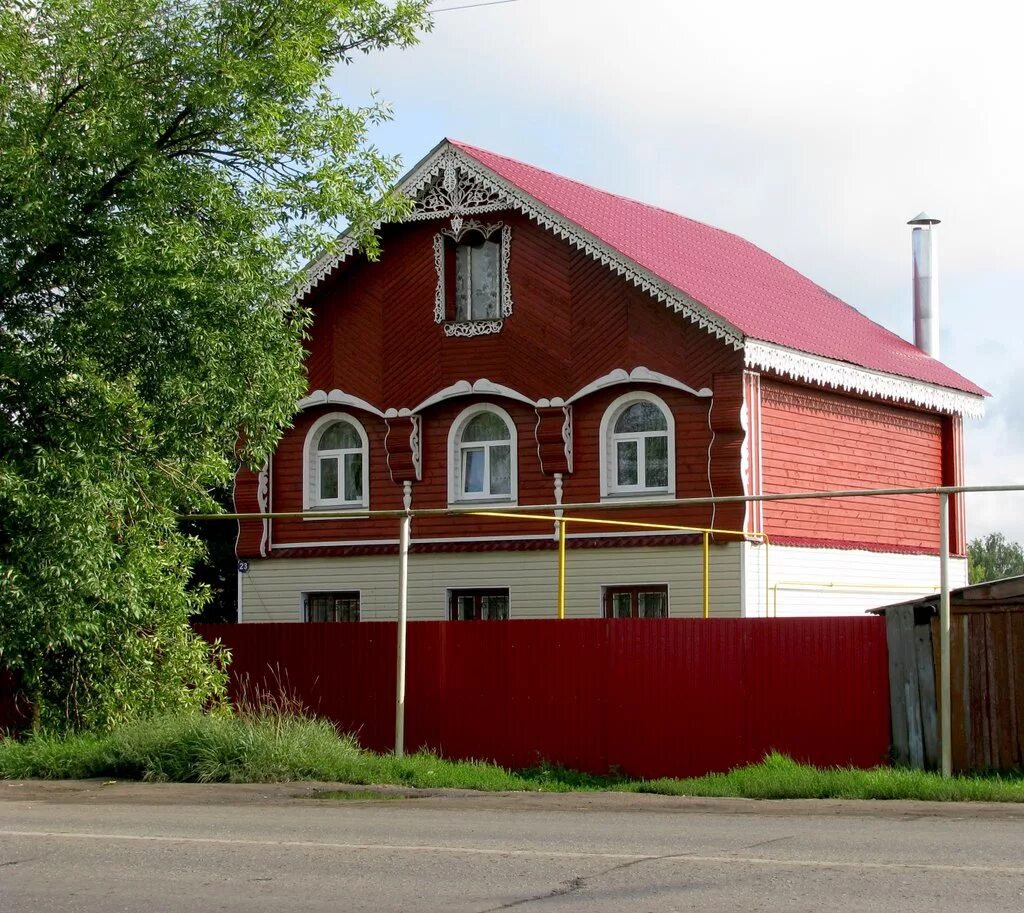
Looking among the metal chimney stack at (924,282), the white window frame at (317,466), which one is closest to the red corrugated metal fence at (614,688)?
the white window frame at (317,466)

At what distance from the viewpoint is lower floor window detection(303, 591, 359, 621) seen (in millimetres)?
26531

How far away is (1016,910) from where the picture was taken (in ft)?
25.2

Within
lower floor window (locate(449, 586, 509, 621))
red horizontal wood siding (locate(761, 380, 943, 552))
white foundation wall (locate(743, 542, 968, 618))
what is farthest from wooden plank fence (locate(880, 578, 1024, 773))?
lower floor window (locate(449, 586, 509, 621))

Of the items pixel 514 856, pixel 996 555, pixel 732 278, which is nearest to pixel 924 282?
pixel 732 278

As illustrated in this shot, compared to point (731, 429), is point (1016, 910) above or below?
below

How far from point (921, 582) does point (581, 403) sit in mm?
6935

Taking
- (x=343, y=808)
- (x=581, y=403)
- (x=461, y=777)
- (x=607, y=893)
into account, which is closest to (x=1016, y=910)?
(x=607, y=893)

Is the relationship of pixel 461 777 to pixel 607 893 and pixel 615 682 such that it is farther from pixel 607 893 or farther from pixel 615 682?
A: pixel 607 893

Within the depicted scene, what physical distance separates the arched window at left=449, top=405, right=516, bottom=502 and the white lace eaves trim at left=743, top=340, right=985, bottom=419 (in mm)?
4324

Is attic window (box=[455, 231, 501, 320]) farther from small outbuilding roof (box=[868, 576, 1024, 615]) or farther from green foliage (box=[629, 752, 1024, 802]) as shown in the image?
small outbuilding roof (box=[868, 576, 1024, 615])

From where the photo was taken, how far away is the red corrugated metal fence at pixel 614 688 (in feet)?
52.0

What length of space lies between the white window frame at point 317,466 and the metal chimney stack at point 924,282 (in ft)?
36.0

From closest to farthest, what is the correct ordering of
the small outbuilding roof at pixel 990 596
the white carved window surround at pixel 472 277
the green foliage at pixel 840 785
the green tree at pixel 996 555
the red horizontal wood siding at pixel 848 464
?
1. the green foliage at pixel 840 785
2. the small outbuilding roof at pixel 990 596
3. the red horizontal wood siding at pixel 848 464
4. the white carved window surround at pixel 472 277
5. the green tree at pixel 996 555

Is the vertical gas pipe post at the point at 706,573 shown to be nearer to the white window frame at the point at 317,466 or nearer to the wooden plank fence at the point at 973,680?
the wooden plank fence at the point at 973,680
